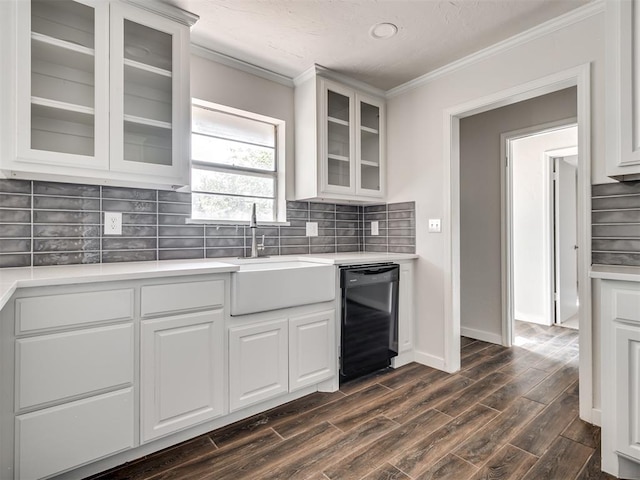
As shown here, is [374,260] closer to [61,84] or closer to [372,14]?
[372,14]

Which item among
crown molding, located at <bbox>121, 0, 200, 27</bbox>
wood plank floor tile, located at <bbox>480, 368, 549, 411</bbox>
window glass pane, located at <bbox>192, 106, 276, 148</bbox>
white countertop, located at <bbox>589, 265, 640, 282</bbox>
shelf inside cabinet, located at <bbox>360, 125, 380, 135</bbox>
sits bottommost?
wood plank floor tile, located at <bbox>480, 368, 549, 411</bbox>

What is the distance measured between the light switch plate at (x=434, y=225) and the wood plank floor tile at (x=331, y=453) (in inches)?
58.1

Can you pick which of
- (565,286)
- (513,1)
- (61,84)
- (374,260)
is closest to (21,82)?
(61,84)

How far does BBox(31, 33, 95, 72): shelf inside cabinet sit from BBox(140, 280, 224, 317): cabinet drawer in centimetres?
120

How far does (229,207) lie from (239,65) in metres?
1.08

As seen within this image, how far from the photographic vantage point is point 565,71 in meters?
2.07

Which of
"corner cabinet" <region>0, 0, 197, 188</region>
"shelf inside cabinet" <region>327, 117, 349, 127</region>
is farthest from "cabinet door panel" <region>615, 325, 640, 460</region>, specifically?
"corner cabinet" <region>0, 0, 197, 188</region>

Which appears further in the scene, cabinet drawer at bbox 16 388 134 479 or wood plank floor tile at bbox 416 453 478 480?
wood plank floor tile at bbox 416 453 478 480

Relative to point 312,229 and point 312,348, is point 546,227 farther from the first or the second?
point 312,348

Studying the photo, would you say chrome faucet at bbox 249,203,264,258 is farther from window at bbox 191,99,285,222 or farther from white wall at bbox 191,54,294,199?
white wall at bbox 191,54,294,199

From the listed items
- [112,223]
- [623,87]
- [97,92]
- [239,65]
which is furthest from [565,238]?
[97,92]

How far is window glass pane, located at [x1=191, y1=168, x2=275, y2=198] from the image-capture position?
252 cm

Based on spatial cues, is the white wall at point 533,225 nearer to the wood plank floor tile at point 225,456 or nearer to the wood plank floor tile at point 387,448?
the wood plank floor tile at point 387,448

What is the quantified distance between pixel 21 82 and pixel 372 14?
186 centimetres
